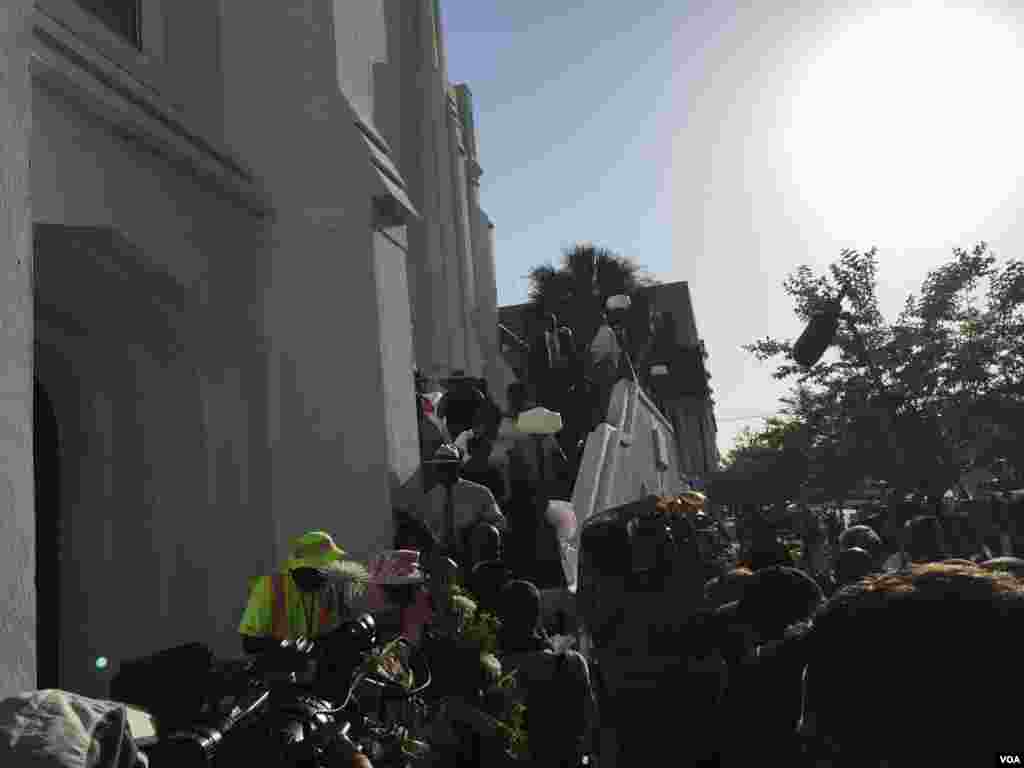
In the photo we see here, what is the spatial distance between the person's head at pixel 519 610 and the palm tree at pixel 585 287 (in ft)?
75.8

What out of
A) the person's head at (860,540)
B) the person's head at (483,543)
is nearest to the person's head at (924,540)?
the person's head at (860,540)

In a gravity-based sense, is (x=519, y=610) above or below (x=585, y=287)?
below

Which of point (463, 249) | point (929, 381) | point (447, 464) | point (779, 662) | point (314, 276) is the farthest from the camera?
point (463, 249)

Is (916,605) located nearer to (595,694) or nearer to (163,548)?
(595,694)

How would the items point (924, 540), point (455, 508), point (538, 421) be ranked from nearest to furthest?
point (924, 540)
point (455, 508)
point (538, 421)

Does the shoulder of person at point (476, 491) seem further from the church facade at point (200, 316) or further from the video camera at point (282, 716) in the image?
the video camera at point (282, 716)

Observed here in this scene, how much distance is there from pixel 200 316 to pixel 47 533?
215 cm

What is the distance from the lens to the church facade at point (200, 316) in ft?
18.4

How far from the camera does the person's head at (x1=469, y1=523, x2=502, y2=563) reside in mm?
6237

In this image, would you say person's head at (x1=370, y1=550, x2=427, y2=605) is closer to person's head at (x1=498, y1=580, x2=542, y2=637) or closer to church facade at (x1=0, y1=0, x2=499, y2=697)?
person's head at (x1=498, y1=580, x2=542, y2=637)

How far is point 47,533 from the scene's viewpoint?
6344 mm

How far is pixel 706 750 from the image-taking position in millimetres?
3422

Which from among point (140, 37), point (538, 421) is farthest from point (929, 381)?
point (140, 37)

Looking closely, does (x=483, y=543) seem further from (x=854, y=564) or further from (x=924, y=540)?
(x=924, y=540)
